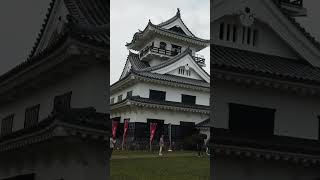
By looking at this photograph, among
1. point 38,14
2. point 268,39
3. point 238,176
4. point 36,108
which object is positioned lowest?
point 238,176

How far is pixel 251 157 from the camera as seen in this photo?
1.38m

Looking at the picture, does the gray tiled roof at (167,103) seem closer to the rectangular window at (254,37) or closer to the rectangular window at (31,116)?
the rectangular window at (31,116)

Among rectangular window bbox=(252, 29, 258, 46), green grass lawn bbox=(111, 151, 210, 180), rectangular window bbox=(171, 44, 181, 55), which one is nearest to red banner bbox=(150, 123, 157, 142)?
green grass lawn bbox=(111, 151, 210, 180)

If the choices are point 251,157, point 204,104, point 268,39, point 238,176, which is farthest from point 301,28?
point 204,104

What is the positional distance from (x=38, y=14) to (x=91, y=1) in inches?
5.8

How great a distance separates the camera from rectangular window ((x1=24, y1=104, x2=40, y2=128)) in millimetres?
787

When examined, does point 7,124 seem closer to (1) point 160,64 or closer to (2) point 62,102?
(2) point 62,102

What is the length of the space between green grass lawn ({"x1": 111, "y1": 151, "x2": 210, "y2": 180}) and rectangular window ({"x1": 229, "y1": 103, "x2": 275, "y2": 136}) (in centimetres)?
66

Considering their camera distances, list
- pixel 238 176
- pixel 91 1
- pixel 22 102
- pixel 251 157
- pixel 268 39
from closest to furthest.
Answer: pixel 91 1, pixel 22 102, pixel 238 176, pixel 251 157, pixel 268 39

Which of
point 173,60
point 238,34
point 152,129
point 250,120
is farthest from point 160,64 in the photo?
point 238,34

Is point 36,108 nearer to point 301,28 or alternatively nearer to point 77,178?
point 77,178

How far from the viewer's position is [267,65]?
146 cm

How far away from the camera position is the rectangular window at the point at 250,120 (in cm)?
127

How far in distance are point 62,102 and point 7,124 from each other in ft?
0.70
